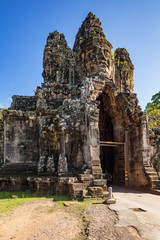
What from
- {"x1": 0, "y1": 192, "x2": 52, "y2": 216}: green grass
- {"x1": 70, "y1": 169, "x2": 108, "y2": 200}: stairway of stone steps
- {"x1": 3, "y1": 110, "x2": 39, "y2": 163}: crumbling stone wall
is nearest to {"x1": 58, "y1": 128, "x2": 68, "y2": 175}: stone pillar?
{"x1": 70, "y1": 169, "x2": 108, "y2": 200}: stairway of stone steps

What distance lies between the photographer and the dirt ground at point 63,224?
14.8ft

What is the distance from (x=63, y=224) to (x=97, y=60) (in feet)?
40.5

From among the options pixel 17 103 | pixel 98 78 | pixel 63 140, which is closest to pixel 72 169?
pixel 63 140

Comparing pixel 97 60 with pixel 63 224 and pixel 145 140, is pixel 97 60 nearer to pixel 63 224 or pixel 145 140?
pixel 145 140

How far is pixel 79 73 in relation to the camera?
16094 mm

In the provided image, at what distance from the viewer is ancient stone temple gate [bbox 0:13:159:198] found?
9.24 meters

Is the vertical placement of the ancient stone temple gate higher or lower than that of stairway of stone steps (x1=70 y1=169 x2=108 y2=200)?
higher

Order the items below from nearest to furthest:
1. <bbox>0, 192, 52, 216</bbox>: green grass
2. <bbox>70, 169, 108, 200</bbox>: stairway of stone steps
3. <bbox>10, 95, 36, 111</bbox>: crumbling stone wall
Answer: <bbox>0, 192, 52, 216</bbox>: green grass, <bbox>70, 169, 108, 200</bbox>: stairway of stone steps, <bbox>10, 95, 36, 111</bbox>: crumbling stone wall

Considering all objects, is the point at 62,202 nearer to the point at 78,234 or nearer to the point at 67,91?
the point at 78,234

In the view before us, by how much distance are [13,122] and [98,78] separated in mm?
6154

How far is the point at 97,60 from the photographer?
14672 mm

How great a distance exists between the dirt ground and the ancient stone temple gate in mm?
1488

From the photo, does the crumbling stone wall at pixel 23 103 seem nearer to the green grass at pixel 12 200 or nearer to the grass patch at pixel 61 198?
the green grass at pixel 12 200

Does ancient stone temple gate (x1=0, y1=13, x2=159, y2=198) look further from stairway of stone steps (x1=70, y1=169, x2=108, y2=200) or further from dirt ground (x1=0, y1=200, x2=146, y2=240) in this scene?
dirt ground (x1=0, y1=200, x2=146, y2=240)
